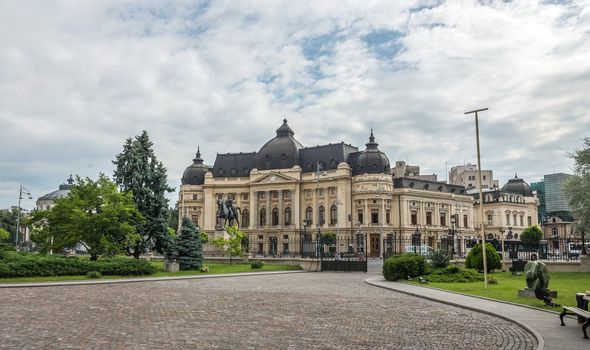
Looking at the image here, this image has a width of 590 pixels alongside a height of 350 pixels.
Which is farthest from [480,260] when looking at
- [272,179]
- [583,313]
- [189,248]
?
[272,179]

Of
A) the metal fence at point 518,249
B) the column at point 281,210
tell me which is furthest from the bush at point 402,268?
the column at point 281,210

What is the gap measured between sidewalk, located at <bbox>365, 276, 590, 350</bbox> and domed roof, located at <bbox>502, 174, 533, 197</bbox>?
106 m

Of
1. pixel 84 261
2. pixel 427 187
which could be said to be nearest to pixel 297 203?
pixel 427 187

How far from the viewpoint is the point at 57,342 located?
11.1m

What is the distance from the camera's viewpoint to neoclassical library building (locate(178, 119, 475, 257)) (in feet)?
290

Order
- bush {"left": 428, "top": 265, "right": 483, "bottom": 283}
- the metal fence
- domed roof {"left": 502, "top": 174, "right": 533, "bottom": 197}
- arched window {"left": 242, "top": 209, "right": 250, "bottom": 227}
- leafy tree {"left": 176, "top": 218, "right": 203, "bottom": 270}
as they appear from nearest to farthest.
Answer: bush {"left": 428, "top": 265, "right": 483, "bottom": 283}, leafy tree {"left": 176, "top": 218, "right": 203, "bottom": 270}, the metal fence, arched window {"left": 242, "top": 209, "right": 250, "bottom": 227}, domed roof {"left": 502, "top": 174, "right": 533, "bottom": 197}

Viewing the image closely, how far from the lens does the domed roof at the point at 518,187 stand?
11838 centimetres

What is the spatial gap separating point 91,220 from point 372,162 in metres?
60.8

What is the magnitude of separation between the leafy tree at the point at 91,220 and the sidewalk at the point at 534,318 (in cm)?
2147

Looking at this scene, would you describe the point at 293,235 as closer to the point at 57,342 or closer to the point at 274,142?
the point at 274,142

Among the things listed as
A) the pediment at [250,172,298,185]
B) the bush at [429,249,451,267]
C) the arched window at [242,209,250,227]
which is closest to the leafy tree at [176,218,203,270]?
A: the bush at [429,249,451,267]

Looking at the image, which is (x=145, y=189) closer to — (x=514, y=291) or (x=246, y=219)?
(x=514, y=291)

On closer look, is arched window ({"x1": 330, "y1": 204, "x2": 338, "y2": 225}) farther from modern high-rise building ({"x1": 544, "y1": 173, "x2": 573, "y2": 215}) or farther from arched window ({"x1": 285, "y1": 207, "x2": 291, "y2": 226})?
modern high-rise building ({"x1": 544, "y1": 173, "x2": 573, "y2": 215})

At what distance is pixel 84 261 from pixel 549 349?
28944 mm
